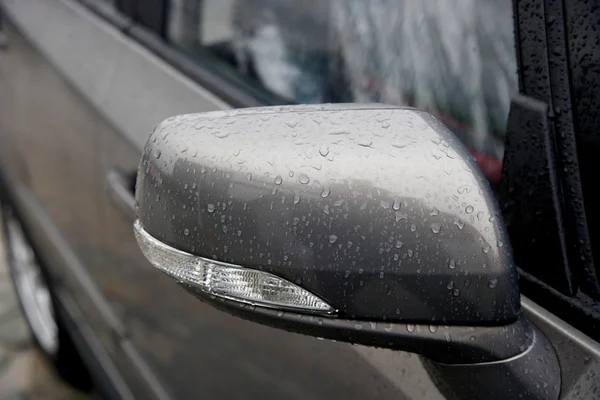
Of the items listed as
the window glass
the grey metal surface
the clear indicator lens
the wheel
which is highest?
the window glass

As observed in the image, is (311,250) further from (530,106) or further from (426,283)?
(530,106)

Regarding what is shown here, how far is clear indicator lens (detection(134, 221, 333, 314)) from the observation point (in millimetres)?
689

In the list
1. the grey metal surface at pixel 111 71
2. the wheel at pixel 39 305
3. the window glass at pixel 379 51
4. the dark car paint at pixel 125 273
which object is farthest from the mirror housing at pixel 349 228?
the wheel at pixel 39 305

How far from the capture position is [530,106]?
33.7 inches

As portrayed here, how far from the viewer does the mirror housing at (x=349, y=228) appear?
65 centimetres

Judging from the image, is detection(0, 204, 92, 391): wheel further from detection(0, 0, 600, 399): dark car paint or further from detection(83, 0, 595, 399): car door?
detection(83, 0, 595, 399): car door

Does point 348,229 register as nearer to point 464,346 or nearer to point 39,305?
point 464,346

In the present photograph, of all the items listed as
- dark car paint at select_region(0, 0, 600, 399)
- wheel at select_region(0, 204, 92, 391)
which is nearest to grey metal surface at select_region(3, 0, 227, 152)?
dark car paint at select_region(0, 0, 600, 399)

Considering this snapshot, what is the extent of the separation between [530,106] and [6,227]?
3440 millimetres

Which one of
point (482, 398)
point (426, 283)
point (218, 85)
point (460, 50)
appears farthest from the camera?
point (218, 85)

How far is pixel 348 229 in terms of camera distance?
0.65 meters

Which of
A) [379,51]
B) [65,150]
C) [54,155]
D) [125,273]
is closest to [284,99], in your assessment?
[379,51]

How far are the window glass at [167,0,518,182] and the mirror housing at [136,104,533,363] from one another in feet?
1.40

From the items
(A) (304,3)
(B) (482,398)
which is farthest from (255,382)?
(A) (304,3)
